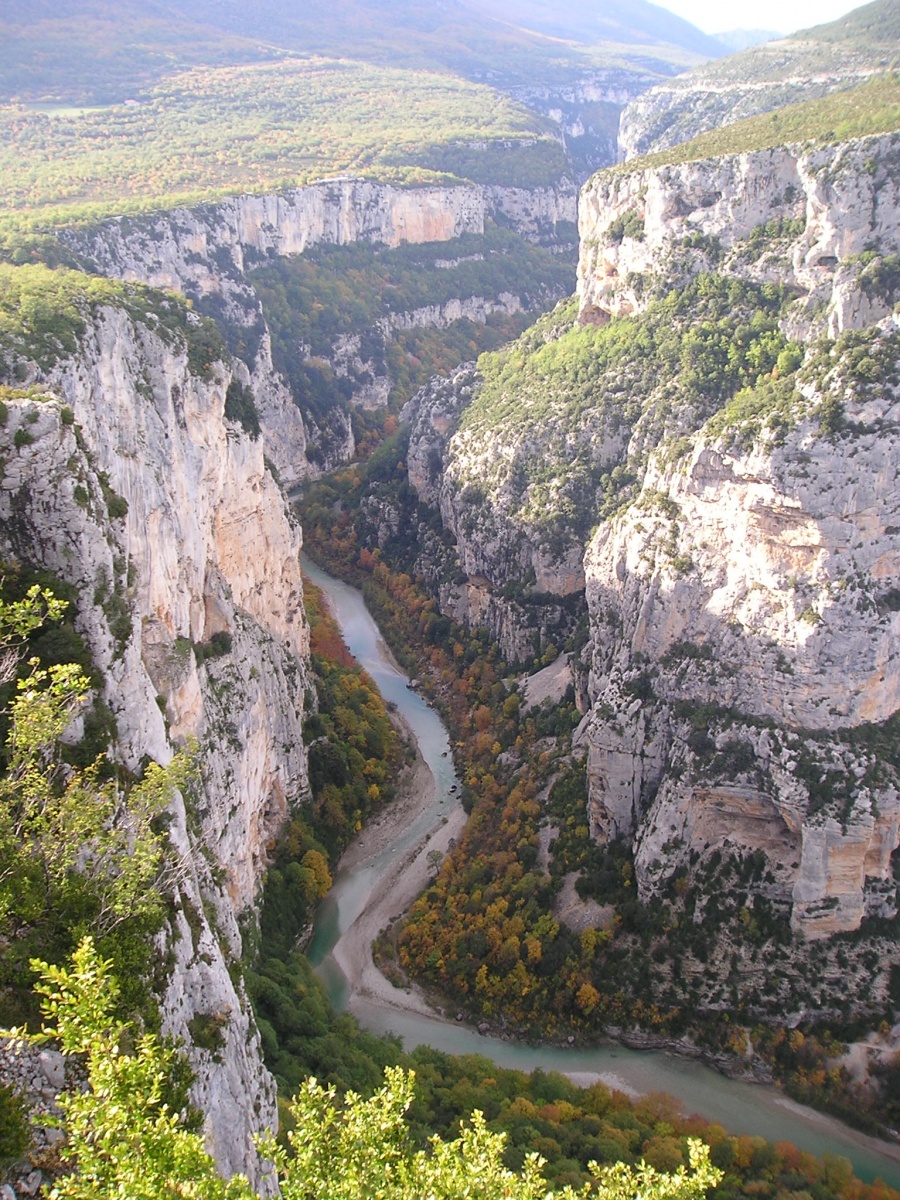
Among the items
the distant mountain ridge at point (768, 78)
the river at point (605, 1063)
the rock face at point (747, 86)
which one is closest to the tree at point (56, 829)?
the river at point (605, 1063)

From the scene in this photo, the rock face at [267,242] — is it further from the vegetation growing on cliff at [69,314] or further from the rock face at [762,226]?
the rock face at [762,226]

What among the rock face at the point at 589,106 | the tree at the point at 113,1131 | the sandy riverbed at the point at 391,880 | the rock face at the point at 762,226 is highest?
the rock face at the point at 589,106

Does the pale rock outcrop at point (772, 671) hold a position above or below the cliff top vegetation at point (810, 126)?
below

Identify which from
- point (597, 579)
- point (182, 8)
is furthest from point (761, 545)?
point (182, 8)

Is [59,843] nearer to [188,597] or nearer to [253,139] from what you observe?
[188,597]

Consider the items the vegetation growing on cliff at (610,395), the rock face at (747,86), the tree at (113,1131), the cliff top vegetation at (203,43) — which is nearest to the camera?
the tree at (113,1131)

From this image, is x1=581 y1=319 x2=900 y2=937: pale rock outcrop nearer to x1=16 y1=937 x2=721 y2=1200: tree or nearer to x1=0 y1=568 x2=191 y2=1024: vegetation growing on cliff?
x1=16 y1=937 x2=721 y2=1200: tree
